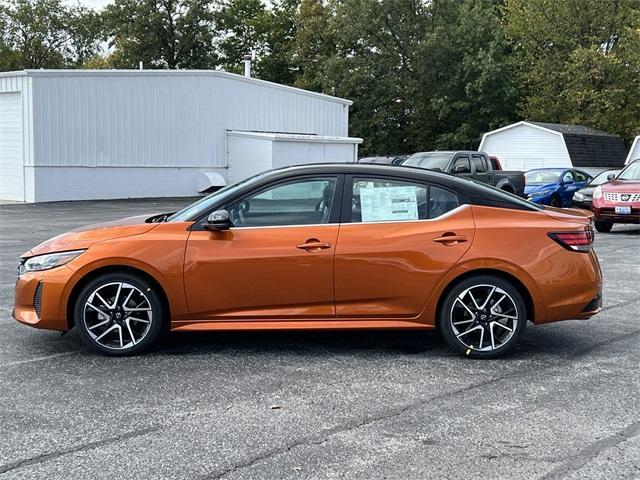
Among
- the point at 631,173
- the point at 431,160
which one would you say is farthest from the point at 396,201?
the point at 431,160

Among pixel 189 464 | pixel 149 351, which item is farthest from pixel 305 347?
pixel 189 464

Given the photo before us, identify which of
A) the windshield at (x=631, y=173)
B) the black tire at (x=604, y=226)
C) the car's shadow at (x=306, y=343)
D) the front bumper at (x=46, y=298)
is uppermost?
the windshield at (x=631, y=173)

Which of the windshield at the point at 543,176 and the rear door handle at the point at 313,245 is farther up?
the windshield at the point at 543,176

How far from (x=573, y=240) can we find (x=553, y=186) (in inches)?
696

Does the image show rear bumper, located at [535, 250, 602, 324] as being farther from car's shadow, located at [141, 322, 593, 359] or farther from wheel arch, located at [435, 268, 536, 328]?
car's shadow, located at [141, 322, 593, 359]

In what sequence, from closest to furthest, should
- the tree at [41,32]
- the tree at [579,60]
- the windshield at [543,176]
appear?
the windshield at [543,176], the tree at [579,60], the tree at [41,32]

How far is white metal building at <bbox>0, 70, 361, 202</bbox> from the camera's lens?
23641mm

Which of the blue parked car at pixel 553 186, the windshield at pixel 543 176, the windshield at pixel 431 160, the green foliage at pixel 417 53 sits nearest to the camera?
the windshield at pixel 431 160

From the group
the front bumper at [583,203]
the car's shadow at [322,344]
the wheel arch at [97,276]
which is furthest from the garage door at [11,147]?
the wheel arch at [97,276]

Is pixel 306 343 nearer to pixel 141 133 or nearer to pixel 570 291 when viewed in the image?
pixel 570 291

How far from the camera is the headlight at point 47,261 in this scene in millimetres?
5625

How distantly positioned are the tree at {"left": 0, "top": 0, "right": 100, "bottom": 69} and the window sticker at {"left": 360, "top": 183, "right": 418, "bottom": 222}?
193 feet

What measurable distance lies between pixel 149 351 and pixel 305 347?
1.25m

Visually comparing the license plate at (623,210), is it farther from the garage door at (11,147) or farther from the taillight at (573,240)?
the garage door at (11,147)
